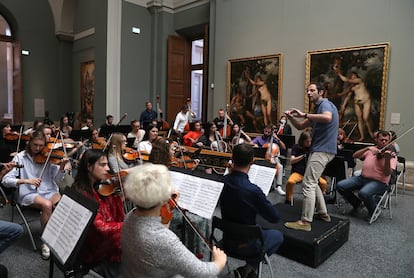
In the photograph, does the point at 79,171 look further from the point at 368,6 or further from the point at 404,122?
the point at 368,6

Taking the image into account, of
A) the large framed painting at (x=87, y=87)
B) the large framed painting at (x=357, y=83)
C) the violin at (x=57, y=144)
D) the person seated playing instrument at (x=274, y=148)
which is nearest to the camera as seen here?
the violin at (x=57, y=144)

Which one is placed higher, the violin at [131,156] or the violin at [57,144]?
the violin at [57,144]

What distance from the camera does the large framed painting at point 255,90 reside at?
7.59 metres

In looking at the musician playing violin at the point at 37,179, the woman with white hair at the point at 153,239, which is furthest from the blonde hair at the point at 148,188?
the musician playing violin at the point at 37,179

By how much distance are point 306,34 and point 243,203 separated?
235 inches

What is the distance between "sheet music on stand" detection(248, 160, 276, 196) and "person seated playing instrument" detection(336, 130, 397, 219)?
76.1 inches

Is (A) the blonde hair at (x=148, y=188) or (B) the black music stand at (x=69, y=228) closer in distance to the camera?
(A) the blonde hair at (x=148, y=188)

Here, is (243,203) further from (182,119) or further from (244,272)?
(182,119)

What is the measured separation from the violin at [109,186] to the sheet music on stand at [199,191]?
0.43 meters

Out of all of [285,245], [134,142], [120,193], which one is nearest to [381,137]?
[285,245]

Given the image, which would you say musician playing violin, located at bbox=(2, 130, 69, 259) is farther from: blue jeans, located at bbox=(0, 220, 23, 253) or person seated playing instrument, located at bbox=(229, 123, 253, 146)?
person seated playing instrument, located at bbox=(229, 123, 253, 146)

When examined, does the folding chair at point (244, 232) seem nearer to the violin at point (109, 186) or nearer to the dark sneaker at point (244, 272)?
the dark sneaker at point (244, 272)

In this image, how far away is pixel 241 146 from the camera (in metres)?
2.22

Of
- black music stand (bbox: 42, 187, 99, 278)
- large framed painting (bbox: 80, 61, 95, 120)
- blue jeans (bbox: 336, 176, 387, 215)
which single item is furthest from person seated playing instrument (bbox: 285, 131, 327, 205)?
large framed painting (bbox: 80, 61, 95, 120)
